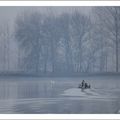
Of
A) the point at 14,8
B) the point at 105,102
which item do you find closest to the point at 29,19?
the point at 14,8

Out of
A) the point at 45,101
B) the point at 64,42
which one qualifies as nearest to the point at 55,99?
the point at 45,101

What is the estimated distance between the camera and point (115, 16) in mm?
13227

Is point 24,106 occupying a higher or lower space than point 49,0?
lower

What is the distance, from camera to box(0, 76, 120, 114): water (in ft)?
43.2

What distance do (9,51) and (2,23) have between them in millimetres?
254

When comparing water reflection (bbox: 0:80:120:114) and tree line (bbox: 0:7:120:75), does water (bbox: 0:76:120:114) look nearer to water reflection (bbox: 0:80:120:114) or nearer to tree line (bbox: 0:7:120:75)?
water reflection (bbox: 0:80:120:114)

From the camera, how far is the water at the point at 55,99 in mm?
13180

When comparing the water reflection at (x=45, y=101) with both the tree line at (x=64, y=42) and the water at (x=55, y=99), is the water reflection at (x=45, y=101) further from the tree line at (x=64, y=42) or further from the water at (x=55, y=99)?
the tree line at (x=64, y=42)

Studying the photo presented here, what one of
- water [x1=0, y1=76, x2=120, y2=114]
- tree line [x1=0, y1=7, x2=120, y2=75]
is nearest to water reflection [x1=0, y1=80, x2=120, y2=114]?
water [x1=0, y1=76, x2=120, y2=114]

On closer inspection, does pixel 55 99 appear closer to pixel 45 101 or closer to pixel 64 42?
pixel 45 101


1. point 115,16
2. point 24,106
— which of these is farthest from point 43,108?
point 115,16

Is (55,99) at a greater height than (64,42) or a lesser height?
lesser

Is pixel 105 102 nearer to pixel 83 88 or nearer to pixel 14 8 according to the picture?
pixel 83 88

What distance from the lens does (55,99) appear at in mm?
13195
